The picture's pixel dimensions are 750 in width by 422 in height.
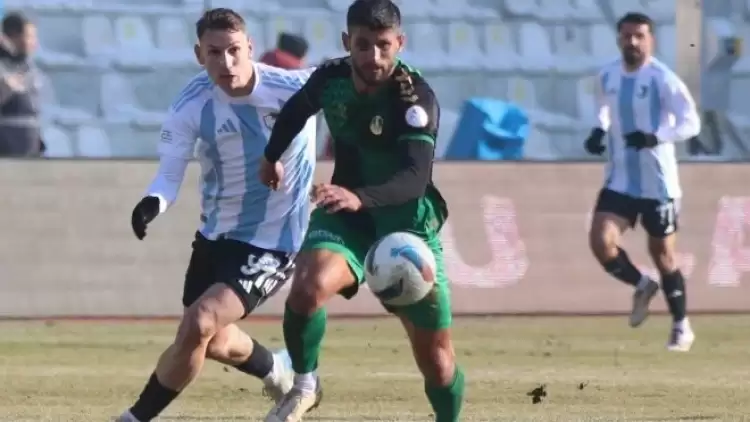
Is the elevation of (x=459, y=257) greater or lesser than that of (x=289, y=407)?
lesser

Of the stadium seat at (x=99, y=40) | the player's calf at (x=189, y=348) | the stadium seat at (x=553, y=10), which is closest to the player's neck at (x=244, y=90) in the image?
the player's calf at (x=189, y=348)

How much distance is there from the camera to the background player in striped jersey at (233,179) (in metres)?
7.83

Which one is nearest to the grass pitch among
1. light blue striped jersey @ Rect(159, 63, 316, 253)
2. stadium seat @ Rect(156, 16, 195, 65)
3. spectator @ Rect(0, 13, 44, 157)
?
light blue striped jersey @ Rect(159, 63, 316, 253)

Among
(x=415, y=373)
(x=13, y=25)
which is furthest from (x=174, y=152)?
(x=13, y=25)

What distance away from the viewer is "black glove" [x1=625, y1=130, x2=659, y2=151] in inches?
543

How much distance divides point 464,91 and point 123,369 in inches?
307

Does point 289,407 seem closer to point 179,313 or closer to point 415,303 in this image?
point 415,303

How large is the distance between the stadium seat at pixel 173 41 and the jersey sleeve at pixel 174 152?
34.3 feet

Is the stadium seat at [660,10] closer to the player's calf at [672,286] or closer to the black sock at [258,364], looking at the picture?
the player's calf at [672,286]

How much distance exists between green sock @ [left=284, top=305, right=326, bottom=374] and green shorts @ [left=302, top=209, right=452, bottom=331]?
0.18 m

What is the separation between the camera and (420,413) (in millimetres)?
9148

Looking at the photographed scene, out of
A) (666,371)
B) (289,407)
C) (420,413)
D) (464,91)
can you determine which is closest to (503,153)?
(464,91)

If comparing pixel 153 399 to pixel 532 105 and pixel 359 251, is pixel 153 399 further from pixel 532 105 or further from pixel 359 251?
pixel 532 105

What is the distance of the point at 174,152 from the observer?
797cm
